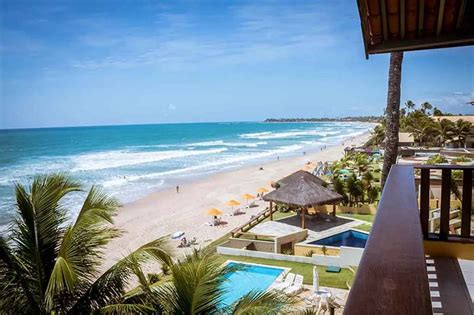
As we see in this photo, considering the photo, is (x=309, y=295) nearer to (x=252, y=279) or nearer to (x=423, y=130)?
(x=252, y=279)

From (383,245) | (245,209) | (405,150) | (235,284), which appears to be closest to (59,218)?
(383,245)

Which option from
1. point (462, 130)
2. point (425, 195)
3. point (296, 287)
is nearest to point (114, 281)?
point (425, 195)

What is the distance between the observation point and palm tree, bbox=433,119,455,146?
3866cm

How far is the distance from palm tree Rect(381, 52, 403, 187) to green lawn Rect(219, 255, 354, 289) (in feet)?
9.49

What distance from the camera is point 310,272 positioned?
10.7 metres

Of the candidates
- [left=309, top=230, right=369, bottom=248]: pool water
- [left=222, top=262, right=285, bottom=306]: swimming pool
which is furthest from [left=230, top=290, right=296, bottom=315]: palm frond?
[left=309, top=230, right=369, bottom=248]: pool water

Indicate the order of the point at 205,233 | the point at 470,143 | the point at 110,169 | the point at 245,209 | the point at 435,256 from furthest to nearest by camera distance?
the point at 110,169
the point at 470,143
the point at 245,209
the point at 205,233
the point at 435,256

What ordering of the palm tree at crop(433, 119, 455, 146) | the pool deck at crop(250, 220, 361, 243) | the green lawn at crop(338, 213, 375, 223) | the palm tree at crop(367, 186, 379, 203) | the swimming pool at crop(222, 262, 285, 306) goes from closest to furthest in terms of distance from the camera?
the swimming pool at crop(222, 262, 285, 306)
the pool deck at crop(250, 220, 361, 243)
the green lawn at crop(338, 213, 375, 223)
the palm tree at crop(367, 186, 379, 203)
the palm tree at crop(433, 119, 455, 146)

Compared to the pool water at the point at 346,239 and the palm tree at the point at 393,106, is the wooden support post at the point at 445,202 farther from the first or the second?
the pool water at the point at 346,239

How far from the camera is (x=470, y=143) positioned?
3688 centimetres

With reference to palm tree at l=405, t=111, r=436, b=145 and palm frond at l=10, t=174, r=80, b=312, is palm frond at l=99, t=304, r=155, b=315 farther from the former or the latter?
palm tree at l=405, t=111, r=436, b=145

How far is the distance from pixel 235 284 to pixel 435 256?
816cm

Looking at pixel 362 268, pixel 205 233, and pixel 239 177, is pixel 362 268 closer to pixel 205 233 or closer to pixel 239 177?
pixel 205 233

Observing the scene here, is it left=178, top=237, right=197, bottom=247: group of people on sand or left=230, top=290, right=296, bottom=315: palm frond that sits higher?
left=230, top=290, right=296, bottom=315: palm frond
